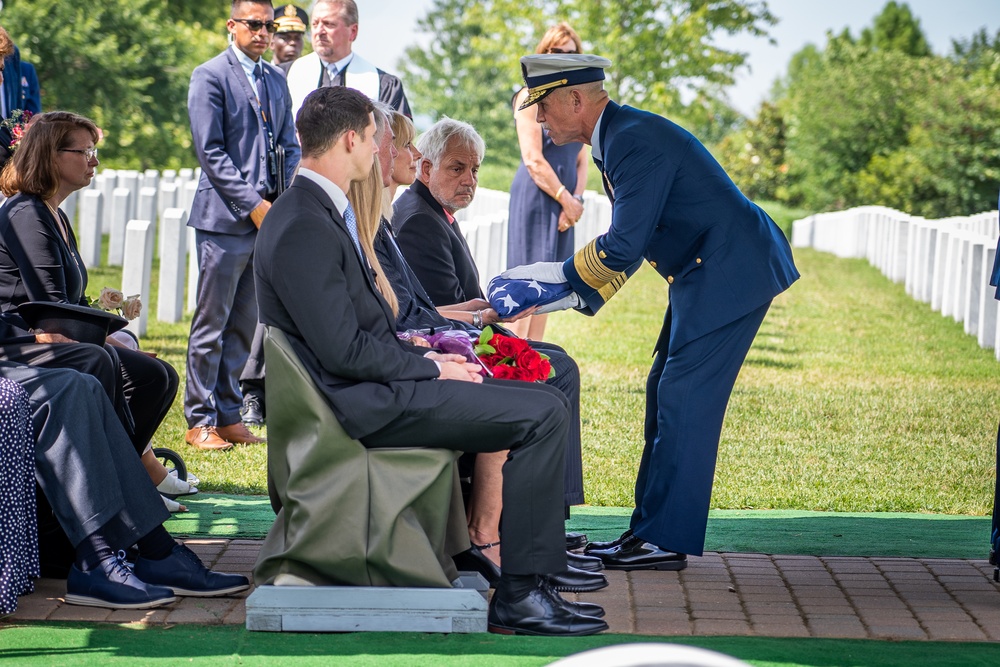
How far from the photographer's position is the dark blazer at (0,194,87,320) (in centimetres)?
534

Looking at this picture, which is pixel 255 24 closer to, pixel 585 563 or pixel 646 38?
pixel 585 563

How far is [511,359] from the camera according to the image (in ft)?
16.2

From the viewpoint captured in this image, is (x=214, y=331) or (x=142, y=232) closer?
(x=214, y=331)

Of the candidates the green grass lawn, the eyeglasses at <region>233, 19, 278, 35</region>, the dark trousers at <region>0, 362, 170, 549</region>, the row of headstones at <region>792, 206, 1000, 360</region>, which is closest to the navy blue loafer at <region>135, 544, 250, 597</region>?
the dark trousers at <region>0, 362, 170, 549</region>

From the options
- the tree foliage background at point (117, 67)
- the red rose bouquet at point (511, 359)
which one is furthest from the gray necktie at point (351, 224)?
the tree foliage background at point (117, 67)

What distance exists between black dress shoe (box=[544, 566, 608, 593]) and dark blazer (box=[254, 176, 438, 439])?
1069 mm

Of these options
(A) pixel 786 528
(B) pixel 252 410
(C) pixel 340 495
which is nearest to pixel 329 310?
(C) pixel 340 495

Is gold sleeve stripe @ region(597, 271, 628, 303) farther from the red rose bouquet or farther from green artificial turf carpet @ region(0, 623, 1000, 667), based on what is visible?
green artificial turf carpet @ region(0, 623, 1000, 667)

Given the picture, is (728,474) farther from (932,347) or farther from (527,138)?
(932,347)

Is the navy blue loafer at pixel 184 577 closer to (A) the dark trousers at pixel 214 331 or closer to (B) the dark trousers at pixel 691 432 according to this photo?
(B) the dark trousers at pixel 691 432

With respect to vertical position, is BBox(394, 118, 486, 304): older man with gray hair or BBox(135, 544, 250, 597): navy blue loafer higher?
BBox(394, 118, 486, 304): older man with gray hair

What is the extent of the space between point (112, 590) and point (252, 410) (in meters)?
3.68

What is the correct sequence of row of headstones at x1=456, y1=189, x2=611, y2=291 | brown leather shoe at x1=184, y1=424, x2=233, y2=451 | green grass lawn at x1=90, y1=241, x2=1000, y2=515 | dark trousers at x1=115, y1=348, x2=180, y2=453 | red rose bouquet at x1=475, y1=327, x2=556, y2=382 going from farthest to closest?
row of headstones at x1=456, y1=189, x2=611, y2=291, brown leather shoe at x1=184, y1=424, x2=233, y2=451, green grass lawn at x1=90, y1=241, x2=1000, y2=515, dark trousers at x1=115, y1=348, x2=180, y2=453, red rose bouquet at x1=475, y1=327, x2=556, y2=382

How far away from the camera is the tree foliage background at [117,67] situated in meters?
26.8
